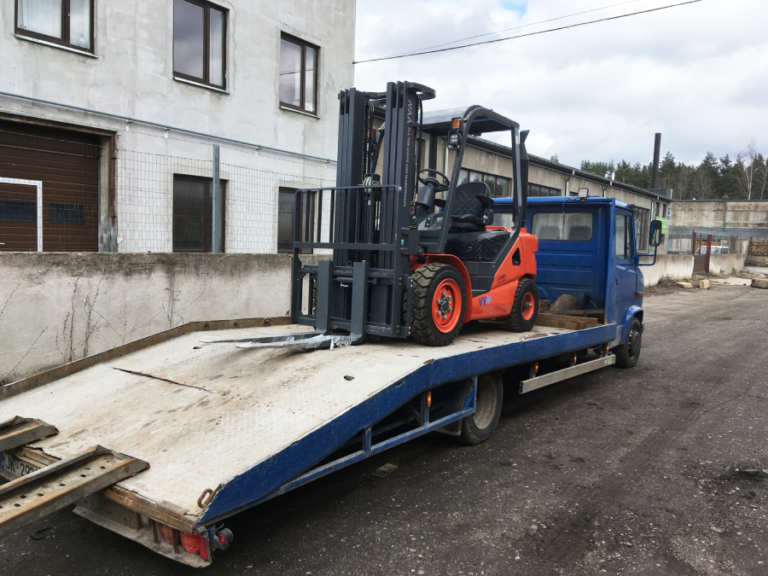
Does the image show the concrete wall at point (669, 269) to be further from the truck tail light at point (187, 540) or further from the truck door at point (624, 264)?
the truck tail light at point (187, 540)

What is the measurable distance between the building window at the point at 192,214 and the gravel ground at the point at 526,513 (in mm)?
6457

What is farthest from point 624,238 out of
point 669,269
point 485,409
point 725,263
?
point 725,263

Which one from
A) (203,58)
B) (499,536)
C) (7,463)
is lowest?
(499,536)

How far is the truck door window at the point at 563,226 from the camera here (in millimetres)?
8047

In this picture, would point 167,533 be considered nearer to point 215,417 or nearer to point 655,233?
point 215,417

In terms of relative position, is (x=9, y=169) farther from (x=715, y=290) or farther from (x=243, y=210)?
(x=715, y=290)

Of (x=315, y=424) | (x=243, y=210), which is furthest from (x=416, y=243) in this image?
(x=243, y=210)

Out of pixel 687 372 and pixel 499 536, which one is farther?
pixel 687 372

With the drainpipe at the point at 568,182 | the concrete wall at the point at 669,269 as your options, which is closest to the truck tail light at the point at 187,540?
the concrete wall at the point at 669,269

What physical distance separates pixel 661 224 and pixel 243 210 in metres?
6.94

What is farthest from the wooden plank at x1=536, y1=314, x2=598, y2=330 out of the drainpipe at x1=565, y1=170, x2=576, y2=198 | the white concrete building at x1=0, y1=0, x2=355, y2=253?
the drainpipe at x1=565, y1=170, x2=576, y2=198

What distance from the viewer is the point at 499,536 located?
374 centimetres

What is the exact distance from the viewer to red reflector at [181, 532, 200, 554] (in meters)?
2.79

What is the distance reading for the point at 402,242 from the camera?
16.8 ft
